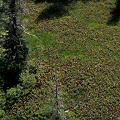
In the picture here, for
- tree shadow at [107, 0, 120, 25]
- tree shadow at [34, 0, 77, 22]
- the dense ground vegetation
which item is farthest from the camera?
tree shadow at [34, 0, 77, 22]

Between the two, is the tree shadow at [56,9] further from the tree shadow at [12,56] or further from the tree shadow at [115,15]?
the tree shadow at [12,56]

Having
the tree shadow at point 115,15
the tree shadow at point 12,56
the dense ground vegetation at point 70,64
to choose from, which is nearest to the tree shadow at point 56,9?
the dense ground vegetation at point 70,64

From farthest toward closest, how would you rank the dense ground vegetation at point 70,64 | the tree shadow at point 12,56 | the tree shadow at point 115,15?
the tree shadow at point 115,15 < the dense ground vegetation at point 70,64 < the tree shadow at point 12,56

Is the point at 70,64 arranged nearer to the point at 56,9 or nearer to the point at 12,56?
the point at 12,56

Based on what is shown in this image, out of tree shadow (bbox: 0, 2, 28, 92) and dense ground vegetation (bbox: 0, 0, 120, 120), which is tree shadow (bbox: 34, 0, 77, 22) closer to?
dense ground vegetation (bbox: 0, 0, 120, 120)

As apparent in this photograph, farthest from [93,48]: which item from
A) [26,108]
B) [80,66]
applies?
[26,108]

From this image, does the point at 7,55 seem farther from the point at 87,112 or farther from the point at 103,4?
the point at 103,4

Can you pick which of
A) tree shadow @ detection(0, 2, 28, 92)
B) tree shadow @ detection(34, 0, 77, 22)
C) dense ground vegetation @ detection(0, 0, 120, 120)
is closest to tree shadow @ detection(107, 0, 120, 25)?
dense ground vegetation @ detection(0, 0, 120, 120)

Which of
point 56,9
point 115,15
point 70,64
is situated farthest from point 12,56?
point 115,15
